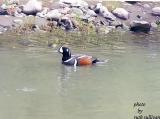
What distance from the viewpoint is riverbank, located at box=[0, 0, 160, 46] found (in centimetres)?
2488

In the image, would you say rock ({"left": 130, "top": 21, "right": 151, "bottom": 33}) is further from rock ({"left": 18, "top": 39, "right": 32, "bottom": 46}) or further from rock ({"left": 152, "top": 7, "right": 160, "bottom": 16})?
rock ({"left": 18, "top": 39, "right": 32, "bottom": 46})

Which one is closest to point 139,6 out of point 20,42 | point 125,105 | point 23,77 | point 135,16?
point 135,16

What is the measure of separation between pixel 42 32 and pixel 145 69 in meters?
9.24

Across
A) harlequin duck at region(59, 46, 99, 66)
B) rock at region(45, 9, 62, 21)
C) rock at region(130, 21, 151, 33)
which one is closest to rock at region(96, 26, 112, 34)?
rock at region(130, 21, 151, 33)

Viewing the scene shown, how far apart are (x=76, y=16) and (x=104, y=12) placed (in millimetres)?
1778

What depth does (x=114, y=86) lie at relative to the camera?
45.6 ft

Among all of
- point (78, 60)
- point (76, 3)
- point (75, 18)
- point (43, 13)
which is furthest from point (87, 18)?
point (78, 60)

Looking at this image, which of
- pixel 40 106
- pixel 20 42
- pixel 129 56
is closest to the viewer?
pixel 40 106

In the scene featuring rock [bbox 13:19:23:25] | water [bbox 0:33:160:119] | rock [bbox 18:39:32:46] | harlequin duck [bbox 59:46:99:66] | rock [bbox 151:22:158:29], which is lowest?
water [bbox 0:33:160:119]

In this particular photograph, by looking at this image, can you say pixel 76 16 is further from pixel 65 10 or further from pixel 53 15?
pixel 53 15

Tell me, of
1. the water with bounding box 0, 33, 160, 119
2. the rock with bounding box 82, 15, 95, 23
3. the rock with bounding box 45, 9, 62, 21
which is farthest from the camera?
the rock with bounding box 82, 15, 95, 23

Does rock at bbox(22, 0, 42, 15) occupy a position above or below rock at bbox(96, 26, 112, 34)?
above

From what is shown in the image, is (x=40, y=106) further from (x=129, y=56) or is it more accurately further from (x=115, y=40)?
(x=115, y=40)

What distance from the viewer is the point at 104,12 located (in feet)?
93.1
